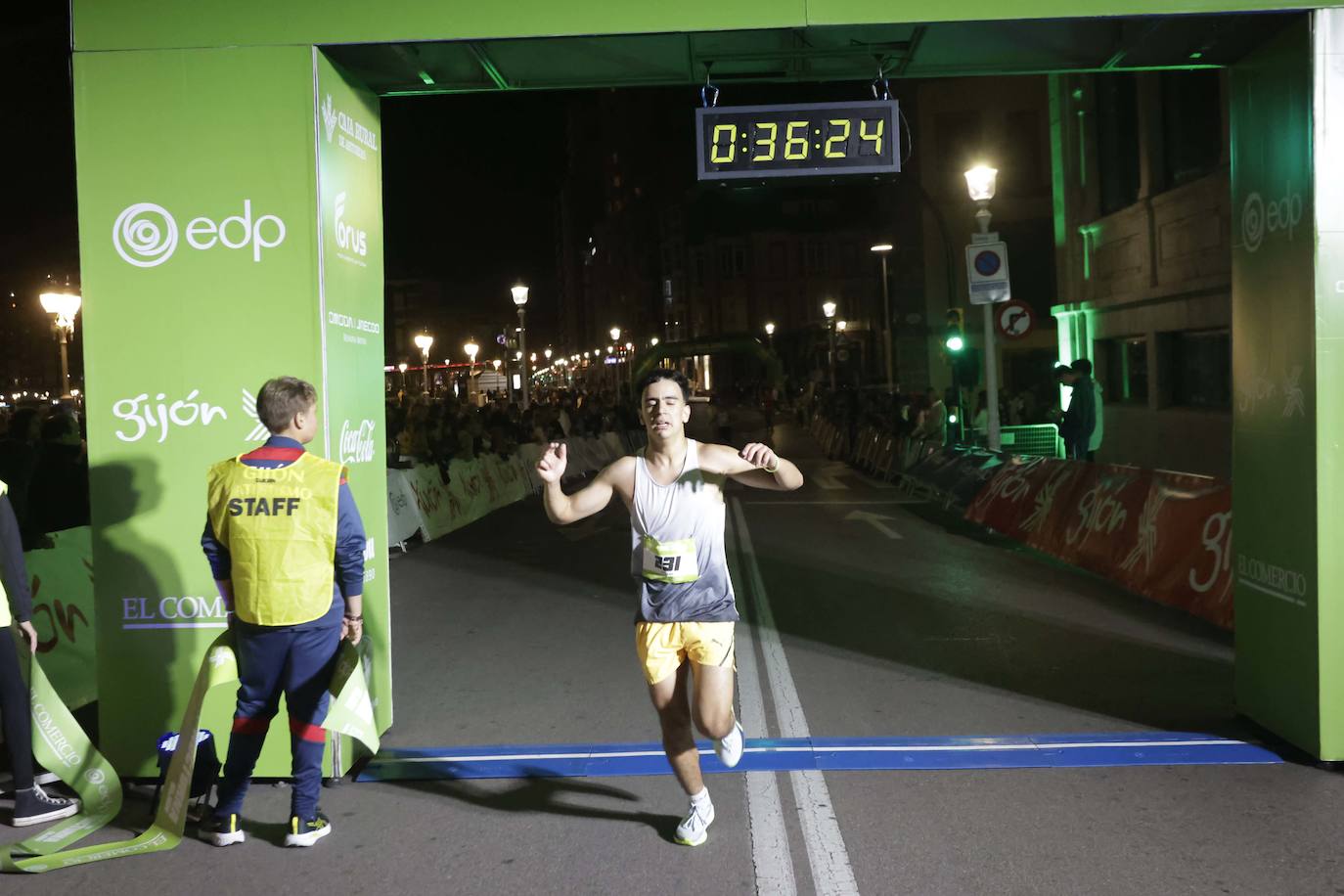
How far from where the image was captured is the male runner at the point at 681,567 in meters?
4.93

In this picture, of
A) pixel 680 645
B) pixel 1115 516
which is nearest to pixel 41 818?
pixel 680 645

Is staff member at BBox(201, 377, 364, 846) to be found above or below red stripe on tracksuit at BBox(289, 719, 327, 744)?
above

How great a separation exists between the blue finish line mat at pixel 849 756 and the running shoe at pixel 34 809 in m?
1.39

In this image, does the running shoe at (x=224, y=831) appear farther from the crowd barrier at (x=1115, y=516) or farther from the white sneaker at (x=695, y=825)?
the crowd barrier at (x=1115, y=516)

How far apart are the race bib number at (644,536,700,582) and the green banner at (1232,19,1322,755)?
3170mm

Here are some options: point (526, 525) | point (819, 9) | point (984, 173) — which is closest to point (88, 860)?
point (819, 9)

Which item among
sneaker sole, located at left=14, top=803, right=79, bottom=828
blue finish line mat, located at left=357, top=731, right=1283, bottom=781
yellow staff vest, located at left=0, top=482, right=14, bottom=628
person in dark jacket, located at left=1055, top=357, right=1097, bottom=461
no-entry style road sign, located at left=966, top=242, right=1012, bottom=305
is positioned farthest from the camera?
no-entry style road sign, located at left=966, top=242, right=1012, bottom=305

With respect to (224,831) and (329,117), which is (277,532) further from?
(329,117)

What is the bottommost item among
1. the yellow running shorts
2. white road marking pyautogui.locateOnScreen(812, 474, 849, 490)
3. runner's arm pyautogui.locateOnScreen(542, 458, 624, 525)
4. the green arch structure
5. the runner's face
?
white road marking pyautogui.locateOnScreen(812, 474, 849, 490)

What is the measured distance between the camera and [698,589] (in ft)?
16.3

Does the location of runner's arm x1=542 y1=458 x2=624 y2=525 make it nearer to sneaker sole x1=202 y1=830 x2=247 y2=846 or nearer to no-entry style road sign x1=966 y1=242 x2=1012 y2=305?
sneaker sole x1=202 y1=830 x2=247 y2=846

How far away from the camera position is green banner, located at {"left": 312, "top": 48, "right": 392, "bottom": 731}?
5945 millimetres

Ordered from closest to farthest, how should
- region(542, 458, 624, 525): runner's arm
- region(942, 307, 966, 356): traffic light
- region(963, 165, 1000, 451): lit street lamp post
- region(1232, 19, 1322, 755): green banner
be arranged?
1. region(542, 458, 624, 525): runner's arm
2. region(1232, 19, 1322, 755): green banner
3. region(963, 165, 1000, 451): lit street lamp post
4. region(942, 307, 966, 356): traffic light

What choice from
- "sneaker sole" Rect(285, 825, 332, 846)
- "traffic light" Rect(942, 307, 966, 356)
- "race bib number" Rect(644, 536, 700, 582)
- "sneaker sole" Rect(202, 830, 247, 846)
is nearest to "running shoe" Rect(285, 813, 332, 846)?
"sneaker sole" Rect(285, 825, 332, 846)
